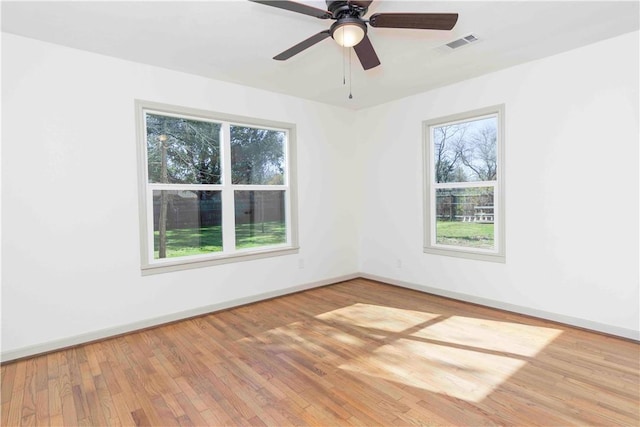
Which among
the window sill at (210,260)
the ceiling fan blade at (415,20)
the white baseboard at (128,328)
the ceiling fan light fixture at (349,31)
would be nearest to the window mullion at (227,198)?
the window sill at (210,260)

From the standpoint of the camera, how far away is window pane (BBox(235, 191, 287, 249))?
14.4 feet

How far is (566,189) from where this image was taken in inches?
133

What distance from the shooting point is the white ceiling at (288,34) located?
2.53 meters

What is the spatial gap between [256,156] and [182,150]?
0.98 meters

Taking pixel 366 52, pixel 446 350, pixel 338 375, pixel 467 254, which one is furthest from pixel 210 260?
pixel 467 254

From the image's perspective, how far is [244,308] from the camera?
4.11m

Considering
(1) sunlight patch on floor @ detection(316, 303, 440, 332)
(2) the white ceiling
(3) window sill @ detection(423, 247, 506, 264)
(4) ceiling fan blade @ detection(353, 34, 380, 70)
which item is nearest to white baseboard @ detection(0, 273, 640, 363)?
(3) window sill @ detection(423, 247, 506, 264)

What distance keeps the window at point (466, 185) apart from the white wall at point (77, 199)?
2.74 metres

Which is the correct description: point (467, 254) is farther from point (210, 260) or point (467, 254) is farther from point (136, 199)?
point (136, 199)

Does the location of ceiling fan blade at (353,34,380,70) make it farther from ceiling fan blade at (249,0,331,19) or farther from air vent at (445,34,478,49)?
air vent at (445,34,478,49)

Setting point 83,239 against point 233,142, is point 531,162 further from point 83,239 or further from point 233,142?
point 83,239

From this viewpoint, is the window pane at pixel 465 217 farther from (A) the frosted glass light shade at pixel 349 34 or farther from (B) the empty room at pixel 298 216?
(A) the frosted glass light shade at pixel 349 34

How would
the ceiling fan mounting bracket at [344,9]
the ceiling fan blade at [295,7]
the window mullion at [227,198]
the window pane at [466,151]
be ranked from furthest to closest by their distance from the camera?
the window mullion at [227,198] < the window pane at [466,151] < the ceiling fan mounting bracket at [344,9] < the ceiling fan blade at [295,7]

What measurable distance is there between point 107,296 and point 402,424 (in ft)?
9.55
